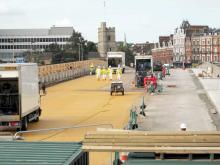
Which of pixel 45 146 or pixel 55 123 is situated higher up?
pixel 45 146

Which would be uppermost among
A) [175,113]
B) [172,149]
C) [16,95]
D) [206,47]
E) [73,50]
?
[206,47]

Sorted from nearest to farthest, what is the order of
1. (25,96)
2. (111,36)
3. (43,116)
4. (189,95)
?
(25,96), (43,116), (189,95), (111,36)

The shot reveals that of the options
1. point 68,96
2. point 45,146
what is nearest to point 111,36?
point 68,96

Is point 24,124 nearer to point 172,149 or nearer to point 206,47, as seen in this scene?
point 172,149

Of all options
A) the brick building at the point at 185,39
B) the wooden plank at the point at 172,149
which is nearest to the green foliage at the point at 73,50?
the brick building at the point at 185,39

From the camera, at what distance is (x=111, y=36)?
188625mm

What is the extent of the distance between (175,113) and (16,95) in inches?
401

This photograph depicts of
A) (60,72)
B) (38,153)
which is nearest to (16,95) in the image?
(38,153)

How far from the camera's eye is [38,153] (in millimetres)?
8156

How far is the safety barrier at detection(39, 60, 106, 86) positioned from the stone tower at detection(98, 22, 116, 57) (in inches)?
4029

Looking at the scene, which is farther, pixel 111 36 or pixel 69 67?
pixel 111 36

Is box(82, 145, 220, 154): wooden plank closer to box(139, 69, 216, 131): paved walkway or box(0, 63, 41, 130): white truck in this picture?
box(0, 63, 41, 130): white truck

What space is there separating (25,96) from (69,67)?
4797 centimetres

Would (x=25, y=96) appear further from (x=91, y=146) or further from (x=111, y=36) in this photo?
(x=111, y=36)
